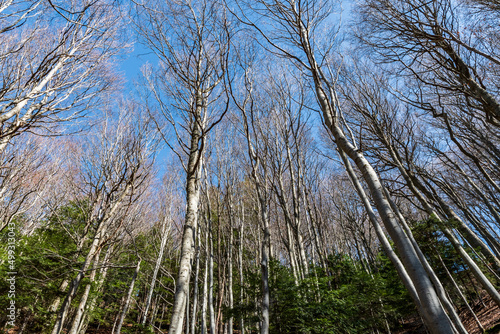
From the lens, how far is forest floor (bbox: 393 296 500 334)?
4997 millimetres

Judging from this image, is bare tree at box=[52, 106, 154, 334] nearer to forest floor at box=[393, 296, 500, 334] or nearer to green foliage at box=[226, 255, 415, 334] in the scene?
green foliage at box=[226, 255, 415, 334]

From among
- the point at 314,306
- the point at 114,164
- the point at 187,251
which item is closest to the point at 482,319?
the point at 314,306

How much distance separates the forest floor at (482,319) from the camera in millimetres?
4997

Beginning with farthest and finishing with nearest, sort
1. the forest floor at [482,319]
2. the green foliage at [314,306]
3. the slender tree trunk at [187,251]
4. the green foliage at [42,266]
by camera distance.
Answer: the green foliage at [42,266] < the forest floor at [482,319] < the green foliage at [314,306] < the slender tree trunk at [187,251]

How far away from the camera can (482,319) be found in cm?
592

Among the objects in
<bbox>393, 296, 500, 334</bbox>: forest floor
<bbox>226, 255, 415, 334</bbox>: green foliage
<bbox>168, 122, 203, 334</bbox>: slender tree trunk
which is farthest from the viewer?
<bbox>393, 296, 500, 334</bbox>: forest floor

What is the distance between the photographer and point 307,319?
380 cm

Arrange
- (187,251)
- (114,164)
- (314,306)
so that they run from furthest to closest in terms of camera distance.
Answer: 1. (114,164)
2. (314,306)
3. (187,251)

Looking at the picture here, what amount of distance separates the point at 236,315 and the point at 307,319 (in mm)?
1319

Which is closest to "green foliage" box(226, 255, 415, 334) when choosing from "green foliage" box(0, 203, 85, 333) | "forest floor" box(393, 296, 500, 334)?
"forest floor" box(393, 296, 500, 334)

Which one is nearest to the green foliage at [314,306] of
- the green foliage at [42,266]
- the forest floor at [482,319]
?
the forest floor at [482,319]

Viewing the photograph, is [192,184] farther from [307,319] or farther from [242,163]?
[242,163]

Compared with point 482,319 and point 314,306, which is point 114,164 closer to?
point 314,306

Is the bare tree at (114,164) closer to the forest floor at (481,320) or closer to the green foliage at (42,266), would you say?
the green foliage at (42,266)
